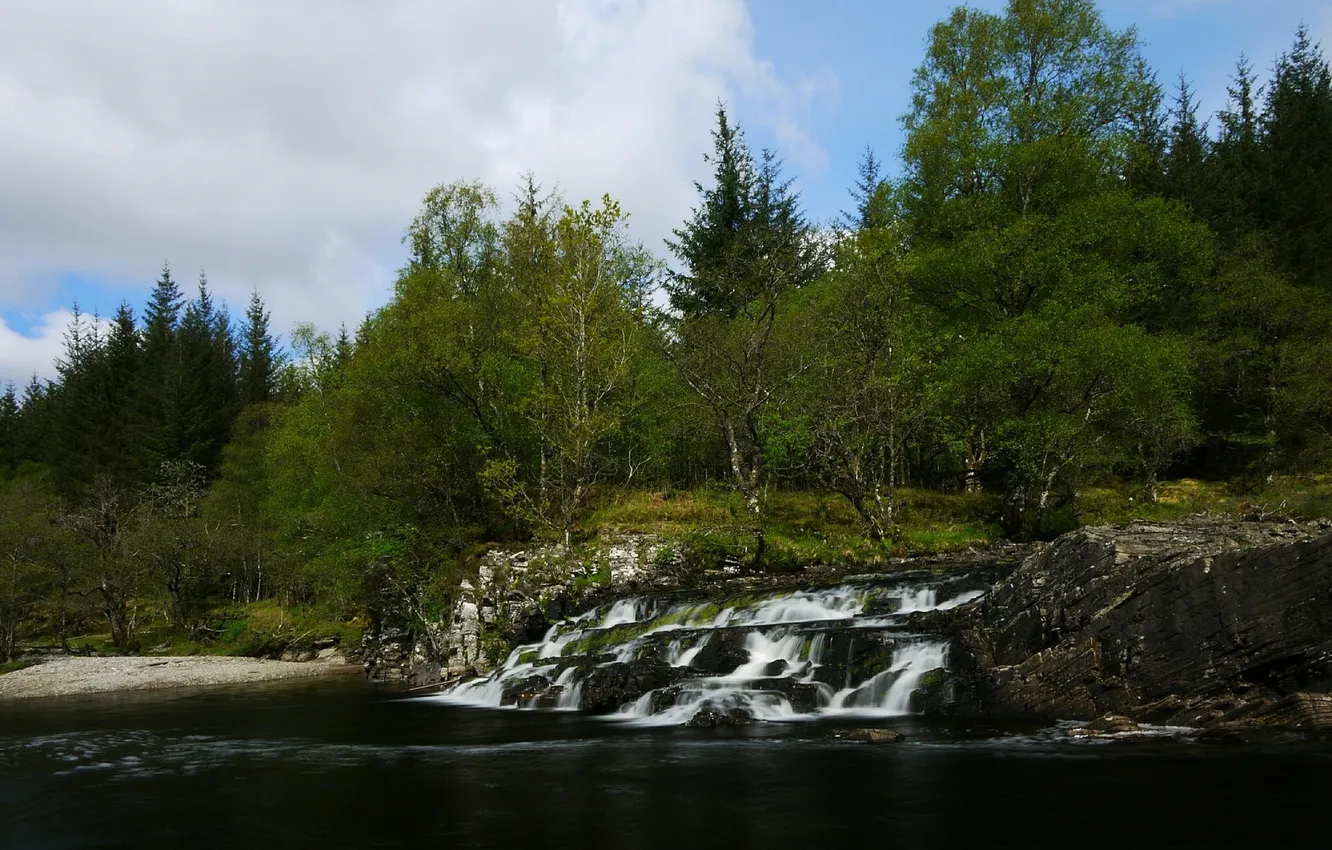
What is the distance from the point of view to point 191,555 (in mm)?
43969

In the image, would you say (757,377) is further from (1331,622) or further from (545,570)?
(1331,622)

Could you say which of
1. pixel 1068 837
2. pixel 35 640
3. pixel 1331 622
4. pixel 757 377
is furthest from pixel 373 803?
pixel 35 640

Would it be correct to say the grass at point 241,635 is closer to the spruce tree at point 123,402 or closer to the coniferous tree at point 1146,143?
the spruce tree at point 123,402

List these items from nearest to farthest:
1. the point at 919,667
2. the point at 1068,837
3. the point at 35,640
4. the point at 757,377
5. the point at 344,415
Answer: the point at 1068,837
the point at 919,667
the point at 757,377
the point at 344,415
the point at 35,640

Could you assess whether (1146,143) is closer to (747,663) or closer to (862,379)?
(862,379)

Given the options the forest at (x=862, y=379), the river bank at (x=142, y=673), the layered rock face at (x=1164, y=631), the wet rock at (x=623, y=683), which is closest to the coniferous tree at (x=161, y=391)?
the forest at (x=862, y=379)

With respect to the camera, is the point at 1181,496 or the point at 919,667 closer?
the point at 919,667

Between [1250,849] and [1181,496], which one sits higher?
[1181,496]

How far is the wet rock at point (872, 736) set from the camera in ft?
43.1

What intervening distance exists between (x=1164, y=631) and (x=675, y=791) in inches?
329

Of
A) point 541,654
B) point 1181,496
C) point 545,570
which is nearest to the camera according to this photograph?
point 541,654

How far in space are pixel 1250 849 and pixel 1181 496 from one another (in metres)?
29.6

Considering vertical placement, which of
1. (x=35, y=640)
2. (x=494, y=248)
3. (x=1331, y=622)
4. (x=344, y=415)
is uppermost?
(x=494, y=248)

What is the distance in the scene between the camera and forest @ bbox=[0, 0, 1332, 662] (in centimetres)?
2917
